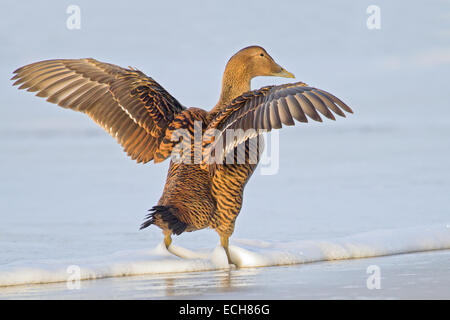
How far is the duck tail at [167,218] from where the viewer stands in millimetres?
6312

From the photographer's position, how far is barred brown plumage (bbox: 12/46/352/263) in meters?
6.08

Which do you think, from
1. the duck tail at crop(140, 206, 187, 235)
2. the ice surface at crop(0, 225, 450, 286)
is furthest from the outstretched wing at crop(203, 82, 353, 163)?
the ice surface at crop(0, 225, 450, 286)

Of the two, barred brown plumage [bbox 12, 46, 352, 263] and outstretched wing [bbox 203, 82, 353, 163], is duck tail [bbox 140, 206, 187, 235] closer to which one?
barred brown plumage [bbox 12, 46, 352, 263]

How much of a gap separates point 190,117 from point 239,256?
119cm

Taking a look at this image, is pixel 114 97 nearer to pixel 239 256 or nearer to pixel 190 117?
pixel 190 117

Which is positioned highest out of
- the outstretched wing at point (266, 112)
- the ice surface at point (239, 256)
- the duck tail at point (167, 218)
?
the outstretched wing at point (266, 112)

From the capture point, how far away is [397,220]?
28.9ft

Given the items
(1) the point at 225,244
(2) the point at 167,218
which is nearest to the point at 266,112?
(2) the point at 167,218

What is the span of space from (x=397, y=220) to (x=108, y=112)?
3.20 m

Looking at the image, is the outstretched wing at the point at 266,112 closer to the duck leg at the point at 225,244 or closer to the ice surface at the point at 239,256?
the duck leg at the point at 225,244

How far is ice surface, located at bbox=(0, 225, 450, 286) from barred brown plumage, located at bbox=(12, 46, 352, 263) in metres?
0.20

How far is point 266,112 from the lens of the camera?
6.00 m

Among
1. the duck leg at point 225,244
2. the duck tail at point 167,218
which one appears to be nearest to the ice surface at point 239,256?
the duck leg at point 225,244
